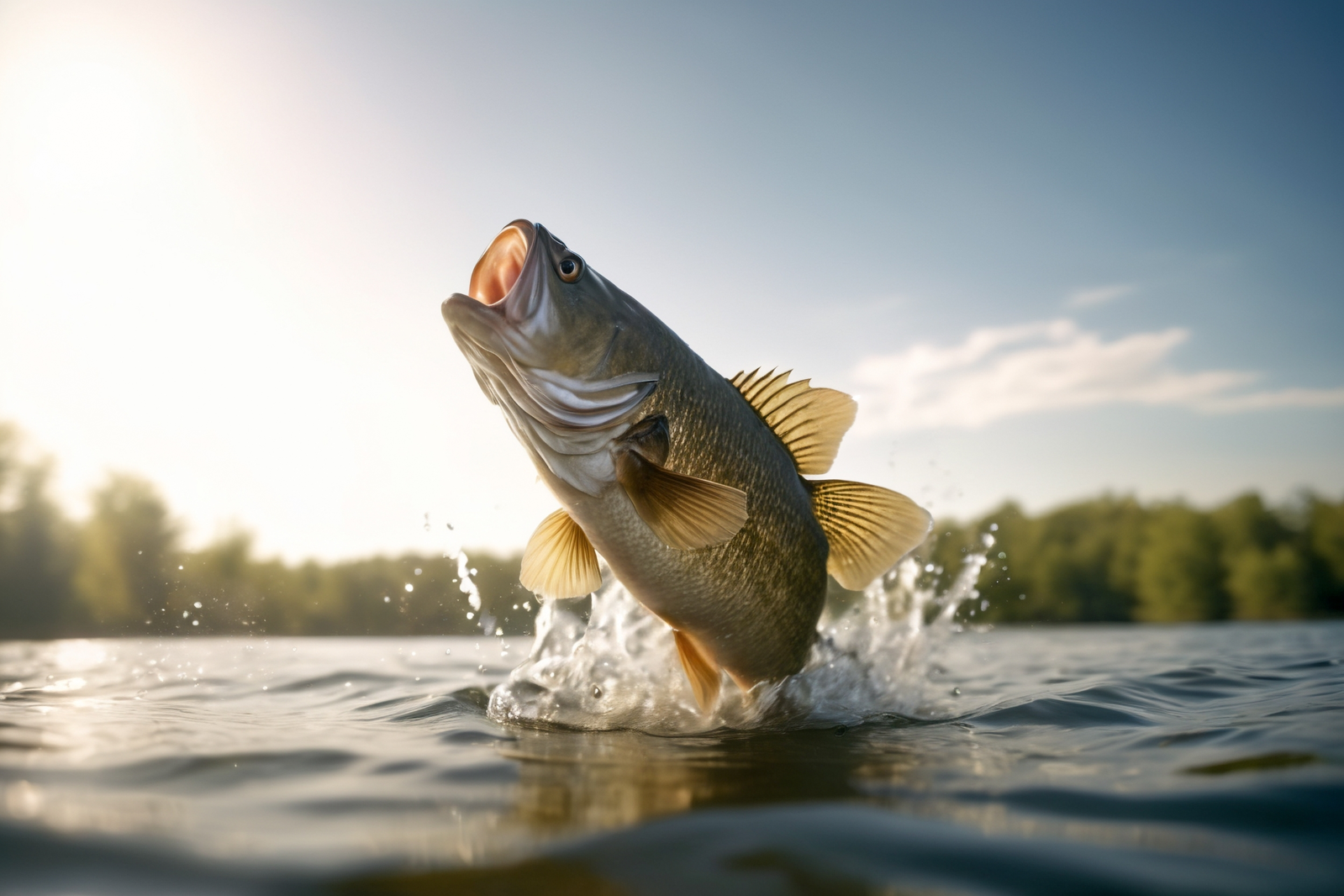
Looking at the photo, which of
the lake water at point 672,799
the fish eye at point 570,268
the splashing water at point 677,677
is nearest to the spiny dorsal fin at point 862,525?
the splashing water at point 677,677

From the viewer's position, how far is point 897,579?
6156 millimetres

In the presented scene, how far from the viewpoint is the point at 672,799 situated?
79.3 inches

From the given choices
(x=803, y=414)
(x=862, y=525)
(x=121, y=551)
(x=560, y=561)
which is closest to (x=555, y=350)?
(x=560, y=561)

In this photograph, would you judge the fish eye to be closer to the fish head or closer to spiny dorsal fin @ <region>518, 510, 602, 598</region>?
the fish head

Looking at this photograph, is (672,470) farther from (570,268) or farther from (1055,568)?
(1055,568)

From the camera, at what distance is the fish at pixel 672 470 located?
305cm

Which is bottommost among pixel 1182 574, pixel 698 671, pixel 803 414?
pixel 698 671

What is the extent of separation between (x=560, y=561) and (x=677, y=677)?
112 cm

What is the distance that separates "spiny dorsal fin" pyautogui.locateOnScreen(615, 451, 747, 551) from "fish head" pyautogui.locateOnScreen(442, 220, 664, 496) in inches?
5.5

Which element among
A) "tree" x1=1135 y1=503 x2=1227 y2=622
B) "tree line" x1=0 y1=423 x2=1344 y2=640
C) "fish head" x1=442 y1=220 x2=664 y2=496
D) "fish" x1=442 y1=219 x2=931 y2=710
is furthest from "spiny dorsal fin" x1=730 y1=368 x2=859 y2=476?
"tree" x1=1135 y1=503 x2=1227 y2=622

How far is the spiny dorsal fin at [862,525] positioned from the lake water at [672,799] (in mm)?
647

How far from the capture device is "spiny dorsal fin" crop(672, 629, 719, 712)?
145 inches

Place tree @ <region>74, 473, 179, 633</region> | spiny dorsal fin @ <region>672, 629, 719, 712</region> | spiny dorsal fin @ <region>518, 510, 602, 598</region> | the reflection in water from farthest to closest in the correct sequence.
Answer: tree @ <region>74, 473, 179, 633</region>, spiny dorsal fin @ <region>518, 510, 602, 598</region>, spiny dorsal fin @ <region>672, 629, 719, 712</region>, the reflection in water

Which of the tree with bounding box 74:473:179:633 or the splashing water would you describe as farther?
the tree with bounding box 74:473:179:633
